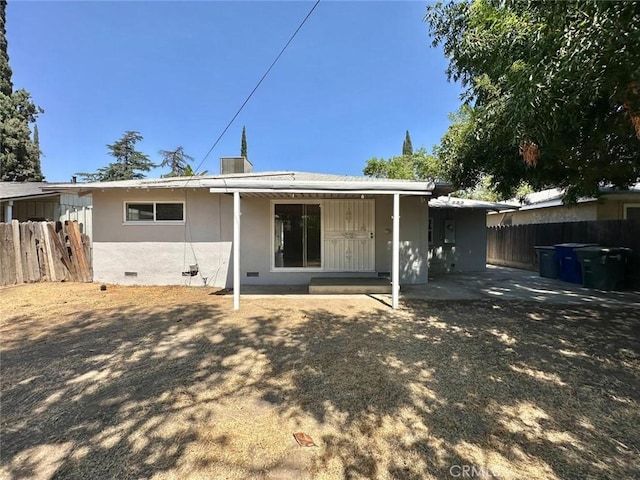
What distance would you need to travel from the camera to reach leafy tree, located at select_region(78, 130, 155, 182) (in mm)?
32344

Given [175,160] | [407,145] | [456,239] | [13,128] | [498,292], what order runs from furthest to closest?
[407,145] → [175,160] → [13,128] → [456,239] → [498,292]

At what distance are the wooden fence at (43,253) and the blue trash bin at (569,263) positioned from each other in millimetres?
13125

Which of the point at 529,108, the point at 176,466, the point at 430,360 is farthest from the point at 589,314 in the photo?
the point at 176,466

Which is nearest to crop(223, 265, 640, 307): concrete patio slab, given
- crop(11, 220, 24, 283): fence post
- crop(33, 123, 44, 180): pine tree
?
crop(11, 220, 24, 283): fence post

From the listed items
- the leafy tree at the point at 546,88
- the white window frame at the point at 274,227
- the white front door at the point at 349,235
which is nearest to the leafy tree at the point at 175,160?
the white window frame at the point at 274,227

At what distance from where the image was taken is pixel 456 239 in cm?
1234

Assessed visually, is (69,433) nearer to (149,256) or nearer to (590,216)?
(149,256)

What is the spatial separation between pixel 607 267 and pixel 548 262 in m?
2.21

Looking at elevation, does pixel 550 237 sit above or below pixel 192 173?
below

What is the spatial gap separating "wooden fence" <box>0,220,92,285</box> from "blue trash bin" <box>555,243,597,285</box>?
13125 millimetres

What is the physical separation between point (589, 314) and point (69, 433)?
7.56 m

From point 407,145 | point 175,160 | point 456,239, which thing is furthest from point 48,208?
point 407,145

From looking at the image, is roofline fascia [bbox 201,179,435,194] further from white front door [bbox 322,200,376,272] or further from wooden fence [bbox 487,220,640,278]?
wooden fence [bbox 487,220,640,278]

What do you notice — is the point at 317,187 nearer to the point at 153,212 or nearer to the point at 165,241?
the point at 165,241
